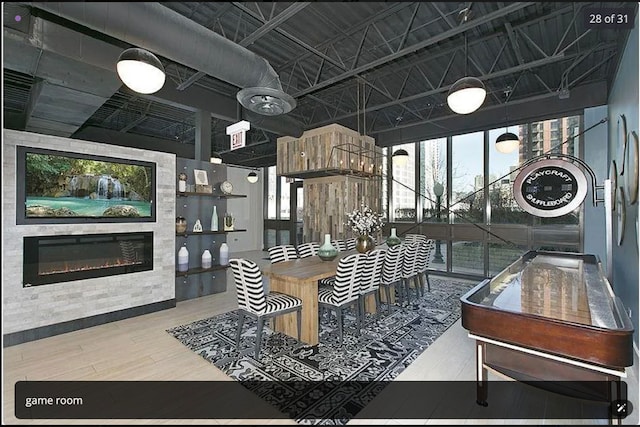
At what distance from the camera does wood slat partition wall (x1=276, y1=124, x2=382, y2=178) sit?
6.39 m

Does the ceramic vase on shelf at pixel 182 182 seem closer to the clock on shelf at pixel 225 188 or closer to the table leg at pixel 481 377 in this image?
the clock on shelf at pixel 225 188

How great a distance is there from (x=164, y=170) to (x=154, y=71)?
2.30 meters

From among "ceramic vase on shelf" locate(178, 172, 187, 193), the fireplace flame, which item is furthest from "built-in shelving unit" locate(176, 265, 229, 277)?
"ceramic vase on shelf" locate(178, 172, 187, 193)

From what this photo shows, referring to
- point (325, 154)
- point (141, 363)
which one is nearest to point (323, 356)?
point (141, 363)

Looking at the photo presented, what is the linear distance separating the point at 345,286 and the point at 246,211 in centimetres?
875

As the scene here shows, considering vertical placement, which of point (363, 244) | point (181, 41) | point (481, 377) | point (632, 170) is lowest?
point (481, 377)

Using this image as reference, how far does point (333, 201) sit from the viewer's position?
7.11 metres

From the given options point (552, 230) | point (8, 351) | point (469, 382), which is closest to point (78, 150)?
point (8, 351)

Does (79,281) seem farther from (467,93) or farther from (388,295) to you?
(467,93)

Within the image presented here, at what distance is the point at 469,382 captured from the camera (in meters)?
2.80

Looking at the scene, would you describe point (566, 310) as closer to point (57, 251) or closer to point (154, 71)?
point (154, 71)

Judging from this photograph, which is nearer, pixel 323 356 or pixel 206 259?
pixel 323 356

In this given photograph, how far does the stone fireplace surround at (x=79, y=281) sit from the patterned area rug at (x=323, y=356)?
1011 mm

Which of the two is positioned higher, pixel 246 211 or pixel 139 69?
pixel 139 69
